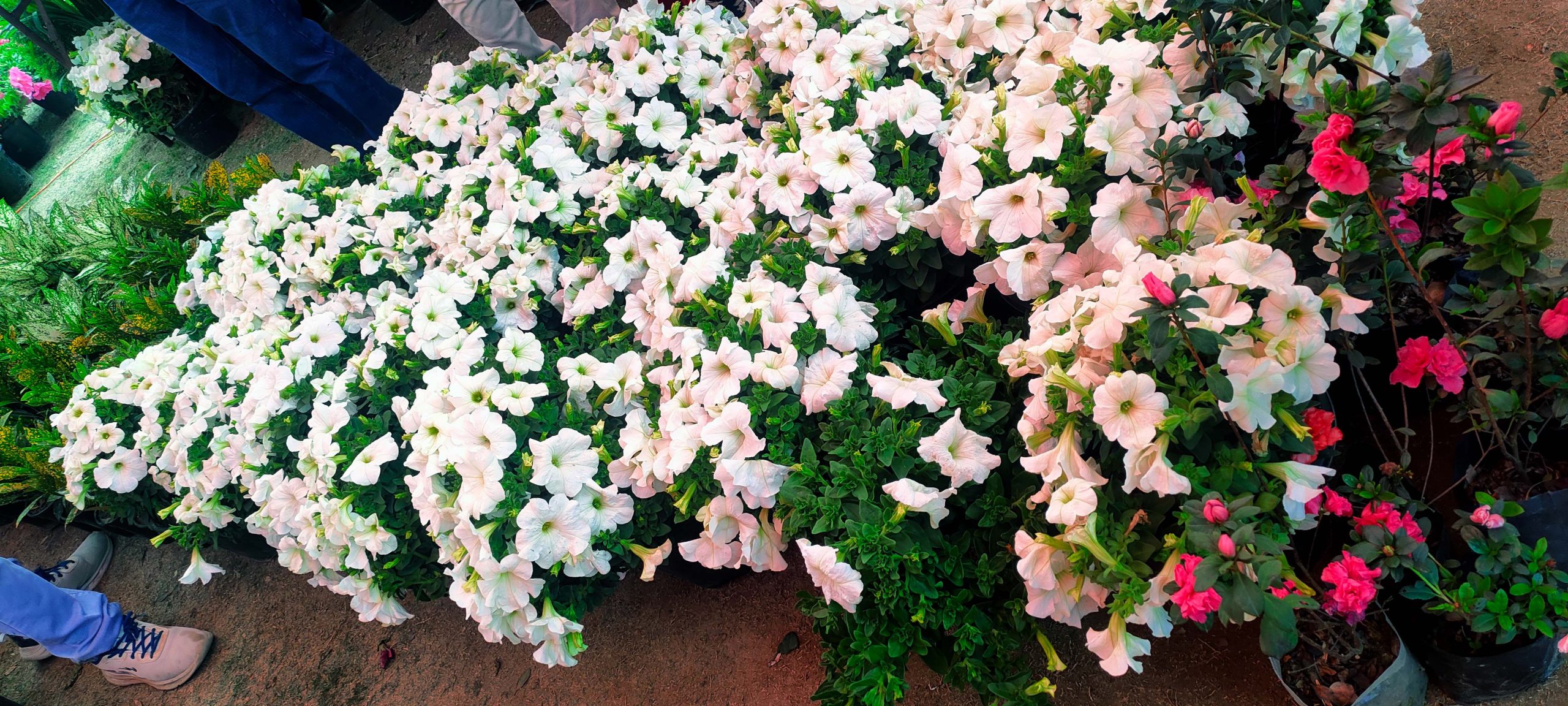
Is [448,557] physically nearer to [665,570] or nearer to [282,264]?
[665,570]

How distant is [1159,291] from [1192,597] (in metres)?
0.44

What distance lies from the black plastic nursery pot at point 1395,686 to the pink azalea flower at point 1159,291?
30.1 inches

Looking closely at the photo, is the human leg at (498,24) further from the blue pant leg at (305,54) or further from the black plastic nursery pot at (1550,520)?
the black plastic nursery pot at (1550,520)

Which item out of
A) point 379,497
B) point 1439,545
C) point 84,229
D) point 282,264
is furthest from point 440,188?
point 1439,545

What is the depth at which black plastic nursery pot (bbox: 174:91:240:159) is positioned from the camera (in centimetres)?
525

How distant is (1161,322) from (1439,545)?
0.84 m

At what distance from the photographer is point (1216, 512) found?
48.8 inches

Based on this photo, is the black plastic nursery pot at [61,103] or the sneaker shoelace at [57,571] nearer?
the sneaker shoelace at [57,571]

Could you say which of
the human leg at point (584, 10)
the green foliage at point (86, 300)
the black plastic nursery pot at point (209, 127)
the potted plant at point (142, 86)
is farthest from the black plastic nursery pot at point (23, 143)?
the human leg at point (584, 10)

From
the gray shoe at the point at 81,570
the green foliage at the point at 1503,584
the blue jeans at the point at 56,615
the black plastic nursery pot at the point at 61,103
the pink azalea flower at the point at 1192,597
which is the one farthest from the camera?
the black plastic nursery pot at the point at 61,103

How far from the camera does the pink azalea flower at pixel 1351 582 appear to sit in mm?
1293

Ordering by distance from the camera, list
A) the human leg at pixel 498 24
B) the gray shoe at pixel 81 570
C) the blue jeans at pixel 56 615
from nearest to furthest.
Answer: the blue jeans at pixel 56 615 → the gray shoe at pixel 81 570 → the human leg at pixel 498 24

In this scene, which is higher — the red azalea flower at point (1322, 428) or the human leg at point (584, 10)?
the human leg at point (584, 10)

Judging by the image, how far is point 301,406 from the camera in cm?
226
